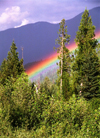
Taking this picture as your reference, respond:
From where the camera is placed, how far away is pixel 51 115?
16.3ft

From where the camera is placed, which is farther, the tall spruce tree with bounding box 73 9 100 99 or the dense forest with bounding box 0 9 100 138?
the tall spruce tree with bounding box 73 9 100 99

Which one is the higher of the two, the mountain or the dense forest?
the mountain

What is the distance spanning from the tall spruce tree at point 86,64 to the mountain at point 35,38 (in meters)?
45.2

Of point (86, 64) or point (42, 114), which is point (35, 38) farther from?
point (42, 114)

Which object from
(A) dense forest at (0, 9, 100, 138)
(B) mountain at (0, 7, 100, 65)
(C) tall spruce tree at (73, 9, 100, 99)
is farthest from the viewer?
(B) mountain at (0, 7, 100, 65)

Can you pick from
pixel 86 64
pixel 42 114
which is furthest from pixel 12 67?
pixel 42 114

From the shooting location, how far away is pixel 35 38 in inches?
2916

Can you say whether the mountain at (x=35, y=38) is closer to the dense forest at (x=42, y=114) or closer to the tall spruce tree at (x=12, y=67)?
the tall spruce tree at (x=12, y=67)

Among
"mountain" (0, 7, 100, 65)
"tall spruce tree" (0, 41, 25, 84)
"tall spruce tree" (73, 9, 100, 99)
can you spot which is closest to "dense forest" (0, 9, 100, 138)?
"tall spruce tree" (73, 9, 100, 99)

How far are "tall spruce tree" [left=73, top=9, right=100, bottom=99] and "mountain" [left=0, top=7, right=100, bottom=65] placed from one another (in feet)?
148

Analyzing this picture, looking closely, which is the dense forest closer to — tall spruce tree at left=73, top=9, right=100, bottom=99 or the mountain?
tall spruce tree at left=73, top=9, right=100, bottom=99

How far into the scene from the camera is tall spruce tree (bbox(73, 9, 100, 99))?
1214 cm

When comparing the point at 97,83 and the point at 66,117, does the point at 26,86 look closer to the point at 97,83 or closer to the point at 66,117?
the point at 66,117

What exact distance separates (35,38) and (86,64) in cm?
6435
